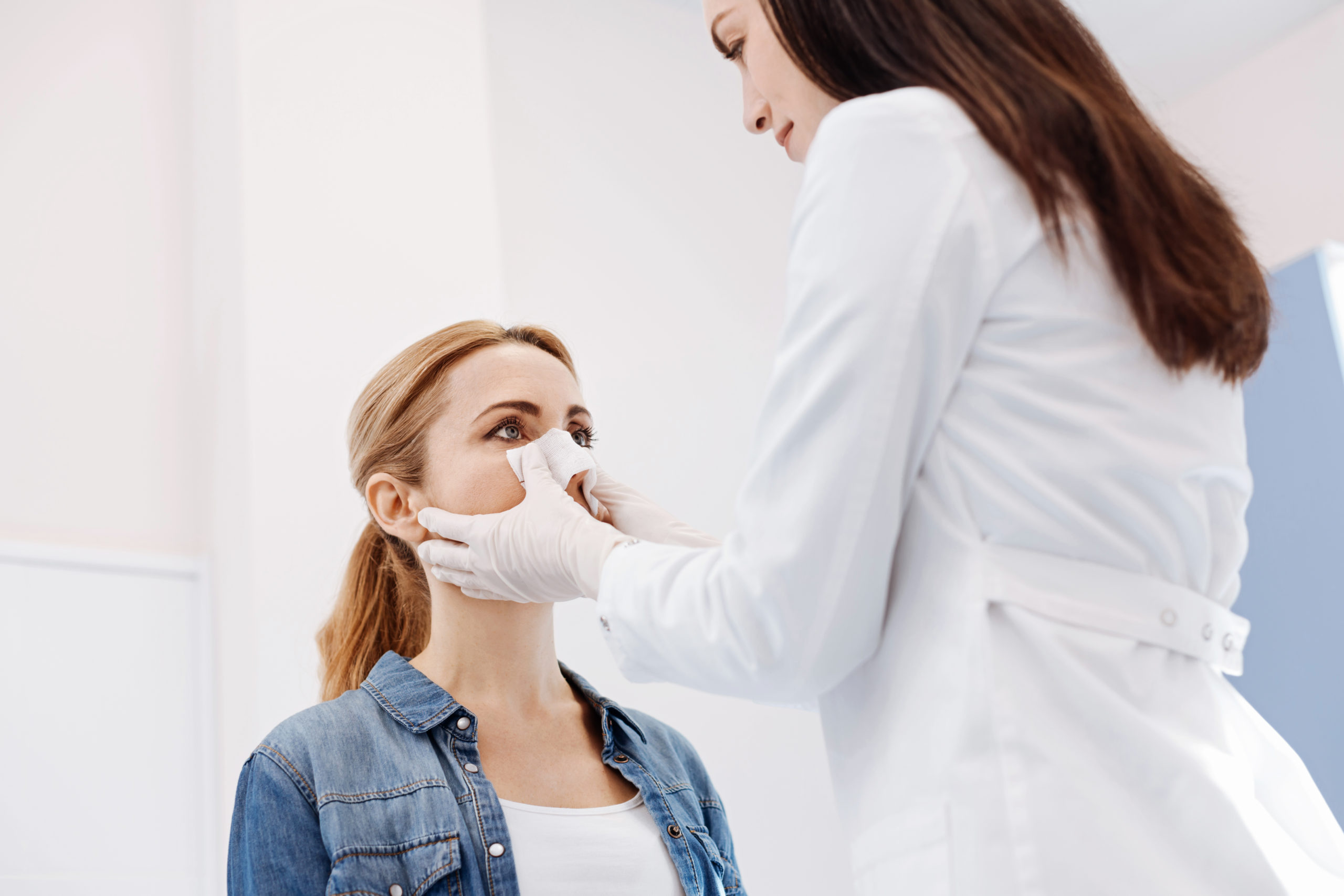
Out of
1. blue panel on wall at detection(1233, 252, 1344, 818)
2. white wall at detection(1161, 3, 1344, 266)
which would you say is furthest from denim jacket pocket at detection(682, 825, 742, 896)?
white wall at detection(1161, 3, 1344, 266)

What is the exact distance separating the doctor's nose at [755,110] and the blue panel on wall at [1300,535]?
5.91 feet

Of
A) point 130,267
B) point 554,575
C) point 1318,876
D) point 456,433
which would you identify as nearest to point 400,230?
point 130,267

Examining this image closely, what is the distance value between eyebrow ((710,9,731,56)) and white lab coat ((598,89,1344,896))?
26 centimetres

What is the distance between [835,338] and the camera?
0.78 m

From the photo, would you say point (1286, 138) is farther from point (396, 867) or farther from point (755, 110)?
point (396, 867)

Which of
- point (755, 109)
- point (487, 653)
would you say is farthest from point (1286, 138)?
point (487, 653)

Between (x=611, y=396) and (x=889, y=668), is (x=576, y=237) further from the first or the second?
(x=889, y=668)

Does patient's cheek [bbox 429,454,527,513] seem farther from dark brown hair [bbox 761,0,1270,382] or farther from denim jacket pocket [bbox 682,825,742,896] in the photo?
dark brown hair [bbox 761,0,1270,382]

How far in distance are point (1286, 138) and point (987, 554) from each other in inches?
126

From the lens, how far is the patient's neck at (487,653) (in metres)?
1.49

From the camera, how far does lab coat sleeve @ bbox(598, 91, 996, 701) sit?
2.51ft

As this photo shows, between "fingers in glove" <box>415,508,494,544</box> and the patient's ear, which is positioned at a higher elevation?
the patient's ear

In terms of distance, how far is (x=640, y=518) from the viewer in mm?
1506

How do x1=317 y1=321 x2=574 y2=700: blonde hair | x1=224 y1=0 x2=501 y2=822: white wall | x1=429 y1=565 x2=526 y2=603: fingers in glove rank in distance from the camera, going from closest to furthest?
x1=429 y1=565 x2=526 y2=603: fingers in glove
x1=317 y1=321 x2=574 y2=700: blonde hair
x1=224 y1=0 x2=501 y2=822: white wall
